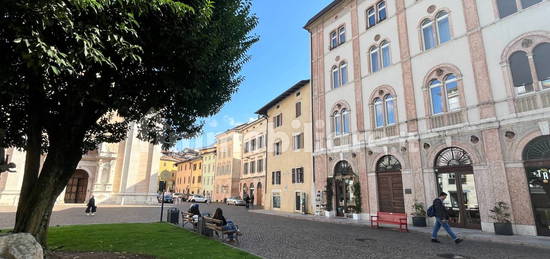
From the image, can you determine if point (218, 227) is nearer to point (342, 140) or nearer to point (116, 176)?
point (342, 140)

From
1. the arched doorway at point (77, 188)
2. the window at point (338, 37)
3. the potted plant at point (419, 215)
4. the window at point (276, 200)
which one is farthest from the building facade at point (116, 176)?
the potted plant at point (419, 215)

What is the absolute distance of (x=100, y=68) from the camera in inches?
247

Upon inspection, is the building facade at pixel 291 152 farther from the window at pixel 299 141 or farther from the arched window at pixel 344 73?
the arched window at pixel 344 73

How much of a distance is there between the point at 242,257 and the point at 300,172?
18.4 m

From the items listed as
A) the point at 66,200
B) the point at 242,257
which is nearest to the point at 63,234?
the point at 242,257

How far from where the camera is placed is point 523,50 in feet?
41.9

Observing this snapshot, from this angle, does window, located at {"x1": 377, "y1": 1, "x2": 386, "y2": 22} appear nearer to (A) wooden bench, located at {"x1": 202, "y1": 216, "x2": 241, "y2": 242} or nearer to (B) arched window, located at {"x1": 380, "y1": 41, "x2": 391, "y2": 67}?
(B) arched window, located at {"x1": 380, "y1": 41, "x2": 391, "y2": 67}

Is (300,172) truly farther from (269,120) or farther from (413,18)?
(413,18)

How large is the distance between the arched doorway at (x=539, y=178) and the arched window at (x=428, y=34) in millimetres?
7118

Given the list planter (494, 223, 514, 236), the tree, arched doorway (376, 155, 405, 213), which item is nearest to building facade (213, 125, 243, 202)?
arched doorway (376, 155, 405, 213)

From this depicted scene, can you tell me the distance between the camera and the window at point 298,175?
25.4m

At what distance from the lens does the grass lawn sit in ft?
26.4

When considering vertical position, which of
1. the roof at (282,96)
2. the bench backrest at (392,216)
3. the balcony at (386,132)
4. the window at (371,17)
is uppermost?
the window at (371,17)

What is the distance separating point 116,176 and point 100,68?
36.0 meters
